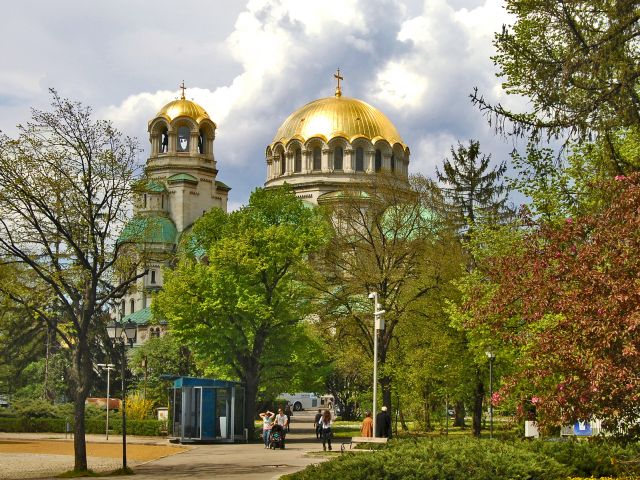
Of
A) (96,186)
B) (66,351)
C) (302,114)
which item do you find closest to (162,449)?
(96,186)

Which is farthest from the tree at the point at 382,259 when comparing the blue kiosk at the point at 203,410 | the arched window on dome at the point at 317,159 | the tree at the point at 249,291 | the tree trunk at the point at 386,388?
the arched window on dome at the point at 317,159

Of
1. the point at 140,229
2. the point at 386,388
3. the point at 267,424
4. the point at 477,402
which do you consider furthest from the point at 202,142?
the point at 140,229

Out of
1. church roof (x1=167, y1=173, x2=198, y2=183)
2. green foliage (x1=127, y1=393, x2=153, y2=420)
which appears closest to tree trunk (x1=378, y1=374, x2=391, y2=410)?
green foliage (x1=127, y1=393, x2=153, y2=420)

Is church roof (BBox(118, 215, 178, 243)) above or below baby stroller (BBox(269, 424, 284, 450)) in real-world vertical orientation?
above

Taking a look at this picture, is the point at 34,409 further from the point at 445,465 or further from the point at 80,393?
the point at 445,465

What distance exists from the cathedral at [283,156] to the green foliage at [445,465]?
7111 cm

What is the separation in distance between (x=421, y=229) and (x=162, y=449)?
14853 millimetres

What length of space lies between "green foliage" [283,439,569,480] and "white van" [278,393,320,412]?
7842 centimetres

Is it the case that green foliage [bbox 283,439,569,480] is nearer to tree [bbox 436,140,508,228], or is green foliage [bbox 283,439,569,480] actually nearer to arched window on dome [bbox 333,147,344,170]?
tree [bbox 436,140,508,228]

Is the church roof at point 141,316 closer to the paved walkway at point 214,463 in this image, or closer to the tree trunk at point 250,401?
the tree trunk at point 250,401

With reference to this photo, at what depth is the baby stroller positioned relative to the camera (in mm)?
37656

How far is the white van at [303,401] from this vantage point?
98.5 metres

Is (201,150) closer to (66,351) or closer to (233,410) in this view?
(66,351)

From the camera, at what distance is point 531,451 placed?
20062 mm
